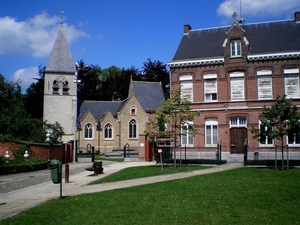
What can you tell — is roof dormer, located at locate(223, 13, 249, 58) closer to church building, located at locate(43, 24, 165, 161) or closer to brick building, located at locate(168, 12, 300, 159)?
brick building, located at locate(168, 12, 300, 159)

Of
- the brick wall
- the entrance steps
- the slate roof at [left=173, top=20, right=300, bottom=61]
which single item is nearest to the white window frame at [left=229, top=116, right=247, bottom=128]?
the entrance steps

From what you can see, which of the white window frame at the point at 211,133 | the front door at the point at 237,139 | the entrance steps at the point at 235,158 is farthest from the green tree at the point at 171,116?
the front door at the point at 237,139

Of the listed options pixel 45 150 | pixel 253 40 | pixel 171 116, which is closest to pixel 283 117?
pixel 171 116

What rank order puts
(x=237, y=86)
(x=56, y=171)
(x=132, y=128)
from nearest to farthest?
(x=56, y=171) < (x=237, y=86) < (x=132, y=128)

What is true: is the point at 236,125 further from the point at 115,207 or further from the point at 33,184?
the point at 115,207

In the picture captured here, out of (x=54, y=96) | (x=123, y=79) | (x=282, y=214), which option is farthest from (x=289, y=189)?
(x=123, y=79)

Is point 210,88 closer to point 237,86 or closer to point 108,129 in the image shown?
point 237,86

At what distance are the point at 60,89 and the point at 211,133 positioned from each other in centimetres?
3176

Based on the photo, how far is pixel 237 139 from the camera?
89.7 feet

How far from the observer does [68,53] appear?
5322 cm

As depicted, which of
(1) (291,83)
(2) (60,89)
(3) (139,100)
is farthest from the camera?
(2) (60,89)

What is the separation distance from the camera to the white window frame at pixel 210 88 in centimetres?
2834

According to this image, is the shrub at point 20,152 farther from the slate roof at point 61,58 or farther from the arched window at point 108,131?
the slate roof at point 61,58

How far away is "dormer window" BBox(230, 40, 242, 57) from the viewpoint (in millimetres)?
27938
